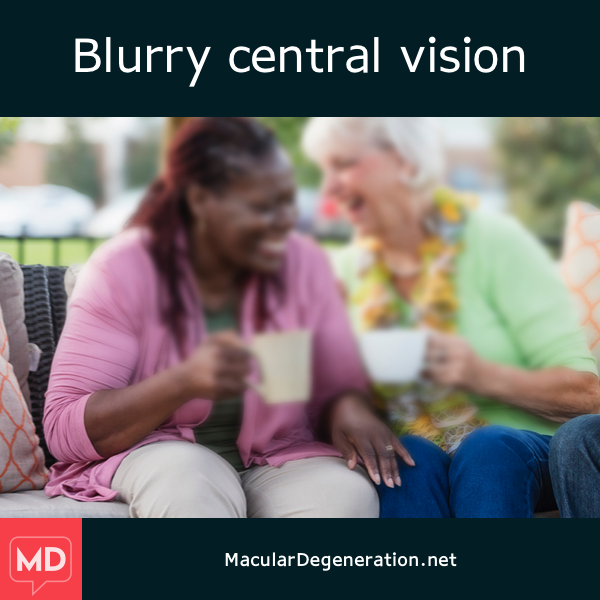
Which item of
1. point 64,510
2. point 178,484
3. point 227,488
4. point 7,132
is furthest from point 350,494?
point 7,132

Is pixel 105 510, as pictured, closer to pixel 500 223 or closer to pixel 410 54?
pixel 500 223

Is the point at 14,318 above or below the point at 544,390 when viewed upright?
above

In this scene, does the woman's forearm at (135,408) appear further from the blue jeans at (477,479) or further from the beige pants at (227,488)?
the blue jeans at (477,479)

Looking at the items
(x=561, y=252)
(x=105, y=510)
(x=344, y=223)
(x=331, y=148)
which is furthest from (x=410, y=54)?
(x=105, y=510)

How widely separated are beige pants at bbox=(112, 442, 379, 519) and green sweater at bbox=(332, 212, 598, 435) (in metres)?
0.38

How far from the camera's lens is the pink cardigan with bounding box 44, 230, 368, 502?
1.56 metres

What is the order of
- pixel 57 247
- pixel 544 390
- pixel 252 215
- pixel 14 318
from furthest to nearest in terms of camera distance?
pixel 14 318 < pixel 57 247 < pixel 544 390 < pixel 252 215

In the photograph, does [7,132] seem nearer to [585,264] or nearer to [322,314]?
[322,314]

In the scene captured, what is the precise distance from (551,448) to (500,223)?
0.52 meters

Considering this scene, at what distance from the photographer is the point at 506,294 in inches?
61.9

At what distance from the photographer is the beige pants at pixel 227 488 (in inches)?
59.6

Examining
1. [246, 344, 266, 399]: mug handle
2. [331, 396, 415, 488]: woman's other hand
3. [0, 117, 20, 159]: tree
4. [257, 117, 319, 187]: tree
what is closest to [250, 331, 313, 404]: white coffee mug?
[246, 344, 266, 399]: mug handle

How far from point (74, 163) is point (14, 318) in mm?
559

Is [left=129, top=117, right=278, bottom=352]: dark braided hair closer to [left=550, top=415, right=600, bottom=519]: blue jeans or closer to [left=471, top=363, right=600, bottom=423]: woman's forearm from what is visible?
[left=471, top=363, right=600, bottom=423]: woman's forearm
